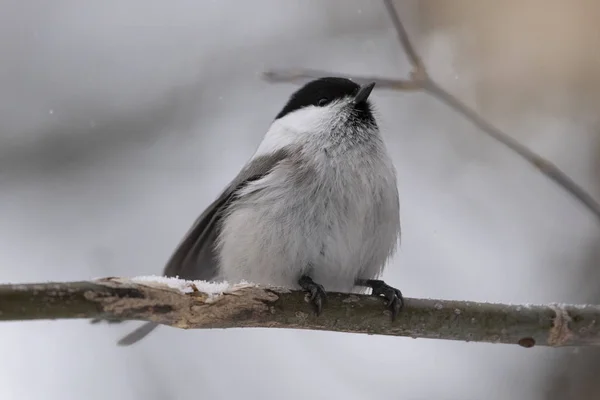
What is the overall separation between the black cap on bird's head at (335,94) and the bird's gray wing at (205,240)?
282mm

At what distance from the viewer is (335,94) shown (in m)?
2.47

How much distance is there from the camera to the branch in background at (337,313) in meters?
1.54

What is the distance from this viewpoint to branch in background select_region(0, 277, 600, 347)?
154 cm

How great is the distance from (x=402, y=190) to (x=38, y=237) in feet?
6.25

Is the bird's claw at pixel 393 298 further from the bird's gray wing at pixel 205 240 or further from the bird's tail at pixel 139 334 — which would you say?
the bird's tail at pixel 139 334

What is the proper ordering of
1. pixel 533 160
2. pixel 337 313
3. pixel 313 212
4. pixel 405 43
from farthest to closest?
Result: pixel 313 212
pixel 337 313
pixel 405 43
pixel 533 160

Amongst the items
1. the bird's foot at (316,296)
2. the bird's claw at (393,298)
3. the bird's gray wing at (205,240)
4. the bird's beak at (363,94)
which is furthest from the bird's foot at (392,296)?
the bird's beak at (363,94)

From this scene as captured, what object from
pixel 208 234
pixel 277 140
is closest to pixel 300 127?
pixel 277 140

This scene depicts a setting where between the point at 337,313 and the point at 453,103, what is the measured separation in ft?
2.21

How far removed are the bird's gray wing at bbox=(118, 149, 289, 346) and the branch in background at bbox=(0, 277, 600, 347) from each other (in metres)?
0.61

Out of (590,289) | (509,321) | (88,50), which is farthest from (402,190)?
(88,50)

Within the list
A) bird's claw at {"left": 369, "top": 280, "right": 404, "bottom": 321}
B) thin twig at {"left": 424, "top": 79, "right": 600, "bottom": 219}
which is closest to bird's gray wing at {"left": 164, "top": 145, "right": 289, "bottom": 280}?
bird's claw at {"left": 369, "top": 280, "right": 404, "bottom": 321}

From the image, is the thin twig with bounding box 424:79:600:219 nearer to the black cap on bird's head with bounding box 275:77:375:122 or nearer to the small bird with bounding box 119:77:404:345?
the small bird with bounding box 119:77:404:345

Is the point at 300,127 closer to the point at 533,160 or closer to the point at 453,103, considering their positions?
the point at 453,103
